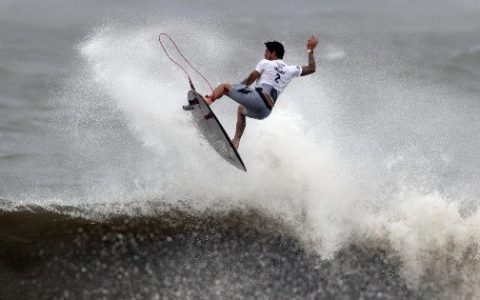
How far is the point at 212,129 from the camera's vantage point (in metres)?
10.9

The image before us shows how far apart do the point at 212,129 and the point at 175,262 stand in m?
1.91

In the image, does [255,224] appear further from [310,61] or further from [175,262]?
[310,61]

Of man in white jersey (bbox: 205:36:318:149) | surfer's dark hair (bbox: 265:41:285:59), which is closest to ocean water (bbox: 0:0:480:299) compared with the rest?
man in white jersey (bbox: 205:36:318:149)

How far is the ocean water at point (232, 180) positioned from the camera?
10.5 m

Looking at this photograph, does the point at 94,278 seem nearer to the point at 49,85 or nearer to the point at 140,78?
the point at 140,78

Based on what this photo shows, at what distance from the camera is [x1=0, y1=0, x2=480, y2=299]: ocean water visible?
413 inches

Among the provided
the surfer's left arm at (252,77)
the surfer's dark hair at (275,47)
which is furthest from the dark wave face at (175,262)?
the surfer's dark hair at (275,47)

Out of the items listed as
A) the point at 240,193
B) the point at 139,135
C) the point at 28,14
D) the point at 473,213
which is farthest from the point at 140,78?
the point at 28,14

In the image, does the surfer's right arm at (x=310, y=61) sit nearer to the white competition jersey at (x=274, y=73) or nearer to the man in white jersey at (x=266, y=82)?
the man in white jersey at (x=266, y=82)

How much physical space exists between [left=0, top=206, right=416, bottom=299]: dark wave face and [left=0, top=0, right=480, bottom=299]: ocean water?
23mm

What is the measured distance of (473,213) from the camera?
1122 centimetres

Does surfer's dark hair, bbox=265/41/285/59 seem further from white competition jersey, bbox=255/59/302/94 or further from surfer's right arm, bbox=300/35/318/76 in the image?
surfer's right arm, bbox=300/35/318/76

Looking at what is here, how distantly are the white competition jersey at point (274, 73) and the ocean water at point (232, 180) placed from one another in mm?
1327

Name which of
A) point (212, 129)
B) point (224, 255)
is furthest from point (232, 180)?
point (224, 255)
